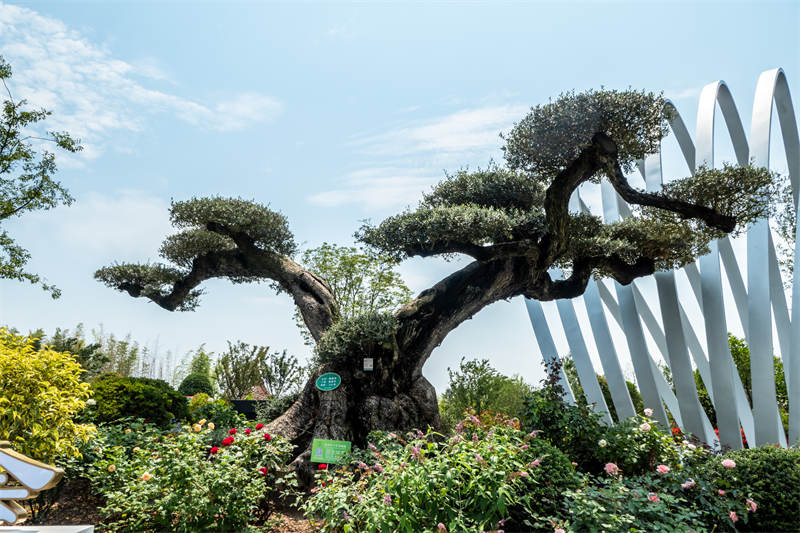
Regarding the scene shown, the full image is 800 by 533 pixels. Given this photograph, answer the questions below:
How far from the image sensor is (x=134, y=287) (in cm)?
868

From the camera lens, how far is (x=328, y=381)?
6234mm

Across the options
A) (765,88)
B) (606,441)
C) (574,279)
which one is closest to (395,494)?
(606,441)

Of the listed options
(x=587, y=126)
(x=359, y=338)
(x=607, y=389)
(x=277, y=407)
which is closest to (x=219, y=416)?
(x=277, y=407)

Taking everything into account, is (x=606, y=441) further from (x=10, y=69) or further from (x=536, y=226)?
(x=10, y=69)

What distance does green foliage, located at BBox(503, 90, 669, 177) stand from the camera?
6.32 metres

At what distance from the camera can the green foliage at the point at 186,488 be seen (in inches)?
162

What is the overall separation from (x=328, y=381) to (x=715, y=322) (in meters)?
6.49

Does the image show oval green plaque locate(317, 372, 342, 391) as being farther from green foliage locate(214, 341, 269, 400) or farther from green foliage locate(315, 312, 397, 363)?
green foliage locate(214, 341, 269, 400)

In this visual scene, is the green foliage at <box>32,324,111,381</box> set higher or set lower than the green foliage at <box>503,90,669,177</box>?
lower

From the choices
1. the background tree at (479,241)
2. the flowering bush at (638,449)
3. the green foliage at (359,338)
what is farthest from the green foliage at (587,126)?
the flowering bush at (638,449)

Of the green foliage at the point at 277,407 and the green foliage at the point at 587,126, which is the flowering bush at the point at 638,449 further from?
the green foliage at the point at 277,407

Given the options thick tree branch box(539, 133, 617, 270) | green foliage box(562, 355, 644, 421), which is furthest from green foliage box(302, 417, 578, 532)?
green foliage box(562, 355, 644, 421)

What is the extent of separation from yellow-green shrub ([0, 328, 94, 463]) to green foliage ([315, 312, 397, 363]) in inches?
107

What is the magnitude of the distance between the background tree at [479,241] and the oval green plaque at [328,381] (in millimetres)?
145
